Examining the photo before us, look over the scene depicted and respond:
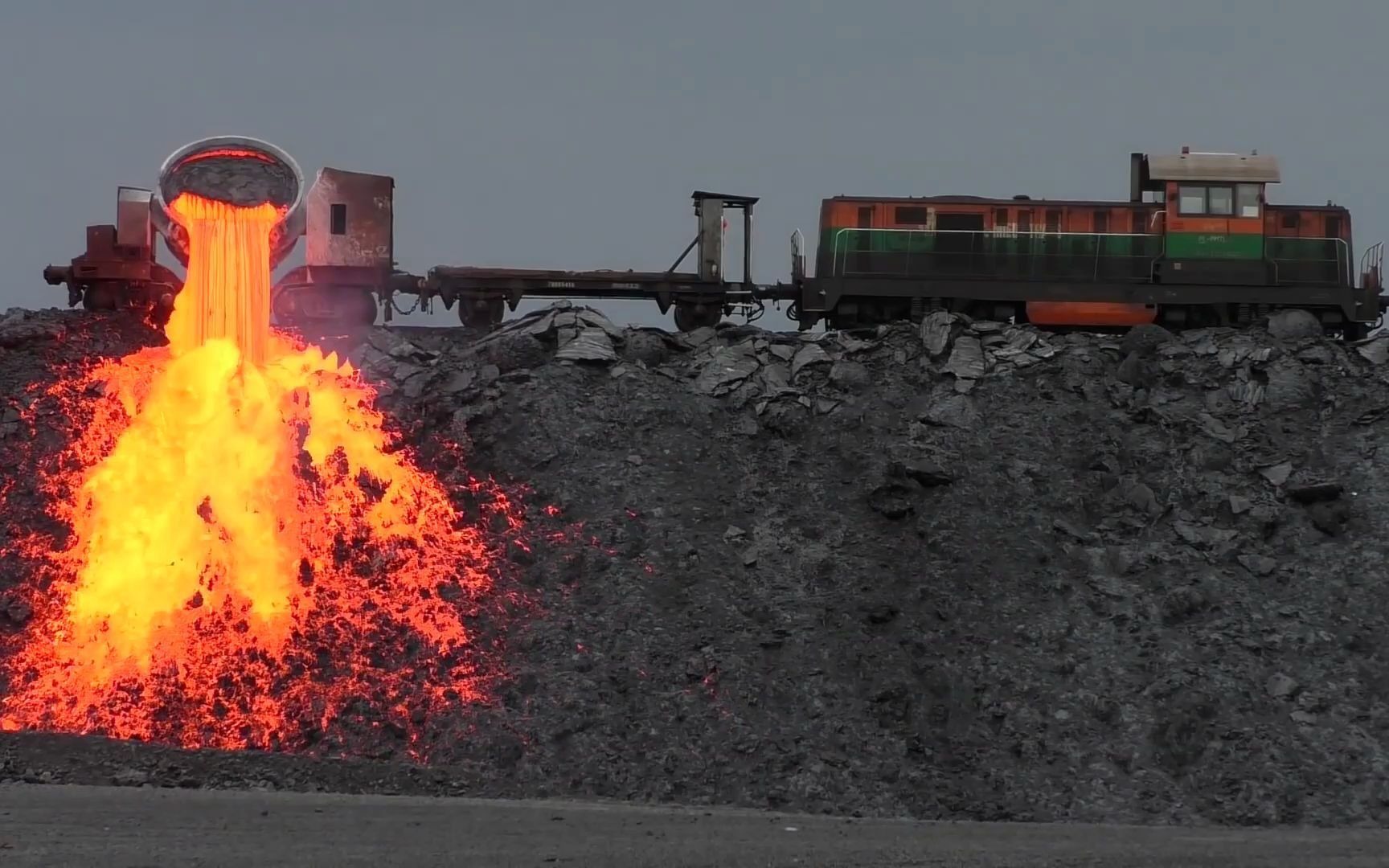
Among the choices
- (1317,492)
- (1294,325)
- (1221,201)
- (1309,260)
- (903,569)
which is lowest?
(903,569)

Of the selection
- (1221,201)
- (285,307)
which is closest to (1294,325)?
(1221,201)

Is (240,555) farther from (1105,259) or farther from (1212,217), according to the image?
(1212,217)

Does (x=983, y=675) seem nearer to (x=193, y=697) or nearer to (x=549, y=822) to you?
(x=549, y=822)

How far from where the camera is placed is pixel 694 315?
34281 mm

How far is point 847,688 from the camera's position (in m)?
23.2

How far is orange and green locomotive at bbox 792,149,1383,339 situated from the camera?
111 feet

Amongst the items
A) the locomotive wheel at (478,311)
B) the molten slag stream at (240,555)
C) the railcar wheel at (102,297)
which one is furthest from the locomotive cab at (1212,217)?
the railcar wheel at (102,297)

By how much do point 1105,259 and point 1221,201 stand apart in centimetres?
274

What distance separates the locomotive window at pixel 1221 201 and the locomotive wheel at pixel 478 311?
14.2m

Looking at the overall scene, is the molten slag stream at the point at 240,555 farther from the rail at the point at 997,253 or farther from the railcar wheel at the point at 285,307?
the rail at the point at 997,253

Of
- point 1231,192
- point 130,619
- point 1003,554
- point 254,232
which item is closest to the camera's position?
point 130,619

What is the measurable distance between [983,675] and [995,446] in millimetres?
5880

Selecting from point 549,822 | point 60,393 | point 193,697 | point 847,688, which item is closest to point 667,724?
point 847,688

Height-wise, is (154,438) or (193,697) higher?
(154,438)
